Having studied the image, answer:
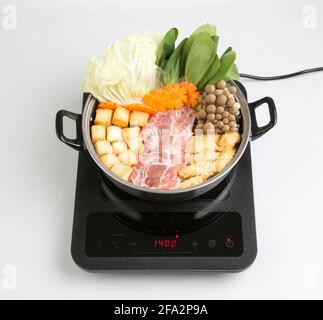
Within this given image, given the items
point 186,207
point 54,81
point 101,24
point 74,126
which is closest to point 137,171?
point 186,207

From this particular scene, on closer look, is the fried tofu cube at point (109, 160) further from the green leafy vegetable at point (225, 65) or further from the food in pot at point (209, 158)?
the green leafy vegetable at point (225, 65)

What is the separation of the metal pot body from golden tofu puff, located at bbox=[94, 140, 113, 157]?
0.08ft

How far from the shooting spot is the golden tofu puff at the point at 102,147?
1.08m

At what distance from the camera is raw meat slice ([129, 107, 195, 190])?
107cm

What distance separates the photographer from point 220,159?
1.07 m

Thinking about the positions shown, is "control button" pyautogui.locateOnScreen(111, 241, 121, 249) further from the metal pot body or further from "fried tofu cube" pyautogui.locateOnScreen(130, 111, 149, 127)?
"fried tofu cube" pyautogui.locateOnScreen(130, 111, 149, 127)

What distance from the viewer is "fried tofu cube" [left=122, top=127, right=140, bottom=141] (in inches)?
44.6

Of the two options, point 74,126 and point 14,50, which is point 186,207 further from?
point 14,50

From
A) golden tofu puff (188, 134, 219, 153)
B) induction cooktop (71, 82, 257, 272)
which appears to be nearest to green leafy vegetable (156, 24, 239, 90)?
golden tofu puff (188, 134, 219, 153)

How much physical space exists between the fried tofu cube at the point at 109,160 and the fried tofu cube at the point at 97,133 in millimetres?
46

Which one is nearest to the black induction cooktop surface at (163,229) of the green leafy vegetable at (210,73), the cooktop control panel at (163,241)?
the cooktop control panel at (163,241)

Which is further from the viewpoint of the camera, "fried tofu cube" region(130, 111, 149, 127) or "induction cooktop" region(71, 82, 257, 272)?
"fried tofu cube" region(130, 111, 149, 127)

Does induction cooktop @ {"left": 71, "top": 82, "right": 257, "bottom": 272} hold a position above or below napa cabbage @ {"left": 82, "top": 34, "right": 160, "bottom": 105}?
below

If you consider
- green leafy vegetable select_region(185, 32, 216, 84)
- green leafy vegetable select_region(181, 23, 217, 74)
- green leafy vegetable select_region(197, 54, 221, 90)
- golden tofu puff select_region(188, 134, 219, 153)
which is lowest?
golden tofu puff select_region(188, 134, 219, 153)
